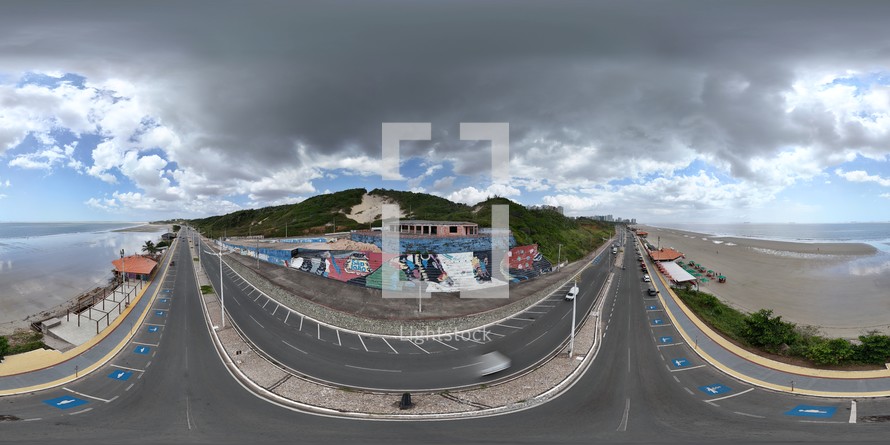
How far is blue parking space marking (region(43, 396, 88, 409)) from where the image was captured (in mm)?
17734

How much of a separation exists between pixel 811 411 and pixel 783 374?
474 cm

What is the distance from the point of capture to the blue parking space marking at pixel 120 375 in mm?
20844

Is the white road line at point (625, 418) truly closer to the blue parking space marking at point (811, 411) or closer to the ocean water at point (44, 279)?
the blue parking space marking at point (811, 411)

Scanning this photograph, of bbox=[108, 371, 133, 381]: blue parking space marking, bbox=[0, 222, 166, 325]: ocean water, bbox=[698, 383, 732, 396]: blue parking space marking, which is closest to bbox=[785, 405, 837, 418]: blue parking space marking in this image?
bbox=[698, 383, 732, 396]: blue parking space marking

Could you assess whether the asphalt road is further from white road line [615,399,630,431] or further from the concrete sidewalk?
the concrete sidewalk

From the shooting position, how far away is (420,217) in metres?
110

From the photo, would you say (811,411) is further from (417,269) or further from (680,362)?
(417,269)

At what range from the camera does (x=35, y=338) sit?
28344mm

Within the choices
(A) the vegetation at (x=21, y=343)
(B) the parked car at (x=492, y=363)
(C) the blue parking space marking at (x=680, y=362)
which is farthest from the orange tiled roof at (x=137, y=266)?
(C) the blue parking space marking at (x=680, y=362)

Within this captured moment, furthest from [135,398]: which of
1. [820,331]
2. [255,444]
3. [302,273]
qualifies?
[820,331]

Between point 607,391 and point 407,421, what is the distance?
37.0 feet

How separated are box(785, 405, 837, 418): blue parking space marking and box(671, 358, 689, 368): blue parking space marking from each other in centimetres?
564

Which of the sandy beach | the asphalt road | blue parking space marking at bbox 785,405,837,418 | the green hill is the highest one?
the green hill

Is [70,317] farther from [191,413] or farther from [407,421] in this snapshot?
[407,421]
